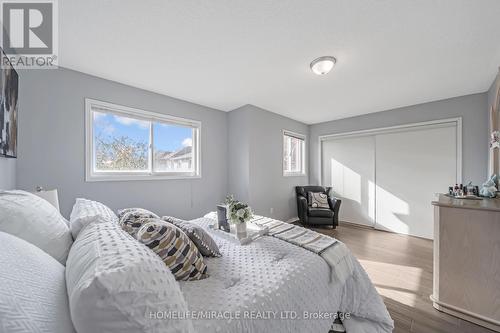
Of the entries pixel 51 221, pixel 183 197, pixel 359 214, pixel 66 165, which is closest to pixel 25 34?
pixel 66 165

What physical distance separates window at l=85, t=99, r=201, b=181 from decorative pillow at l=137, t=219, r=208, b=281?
201 cm

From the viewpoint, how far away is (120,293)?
1.67 feet

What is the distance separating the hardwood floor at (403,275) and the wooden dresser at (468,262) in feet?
0.36

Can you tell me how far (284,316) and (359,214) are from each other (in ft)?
12.6

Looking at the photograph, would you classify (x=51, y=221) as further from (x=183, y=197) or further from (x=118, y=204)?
(x=183, y=197)

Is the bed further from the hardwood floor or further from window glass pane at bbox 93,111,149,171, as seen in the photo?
window glass pane at bbox 93,111,149,171

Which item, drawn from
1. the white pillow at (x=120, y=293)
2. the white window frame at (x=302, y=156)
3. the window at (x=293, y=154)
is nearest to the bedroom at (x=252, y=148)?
the white pillow at (x=120, y=293)

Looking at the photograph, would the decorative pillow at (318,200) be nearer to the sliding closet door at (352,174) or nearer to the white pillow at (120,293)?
the sliding closet door at (352,174)

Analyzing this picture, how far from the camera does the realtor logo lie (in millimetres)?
1417

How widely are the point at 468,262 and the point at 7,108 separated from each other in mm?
3926

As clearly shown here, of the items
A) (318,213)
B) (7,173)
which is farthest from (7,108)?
(318,213)

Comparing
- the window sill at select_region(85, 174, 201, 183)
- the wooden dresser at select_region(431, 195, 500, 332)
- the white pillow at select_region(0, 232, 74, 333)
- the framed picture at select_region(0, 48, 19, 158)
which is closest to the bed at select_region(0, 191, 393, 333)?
the white pillow at select_region(0, 232, 74, 333)

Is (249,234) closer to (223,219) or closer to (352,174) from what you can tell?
(223,219)

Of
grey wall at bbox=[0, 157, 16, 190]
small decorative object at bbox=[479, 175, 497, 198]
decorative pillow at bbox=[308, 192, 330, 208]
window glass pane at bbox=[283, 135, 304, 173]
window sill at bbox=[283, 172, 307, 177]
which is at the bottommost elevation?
decorative pillow at bbox=[308, 192, 330, 208]
